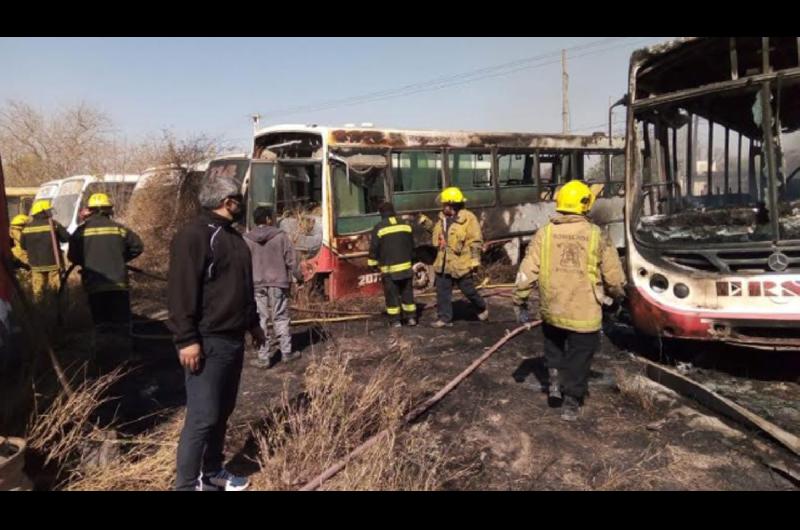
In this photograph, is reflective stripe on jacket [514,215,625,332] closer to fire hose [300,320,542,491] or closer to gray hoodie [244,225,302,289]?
fire hose [300,320,542,491]

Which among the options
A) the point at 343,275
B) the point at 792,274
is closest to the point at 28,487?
the point at 792,274

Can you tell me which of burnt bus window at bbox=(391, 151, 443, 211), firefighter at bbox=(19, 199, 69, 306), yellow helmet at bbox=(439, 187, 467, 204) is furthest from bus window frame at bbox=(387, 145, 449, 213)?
firefighter at bbox=(19, 199, 69, 306)

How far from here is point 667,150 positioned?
19.5 feet

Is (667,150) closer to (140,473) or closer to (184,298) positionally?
(184,298)

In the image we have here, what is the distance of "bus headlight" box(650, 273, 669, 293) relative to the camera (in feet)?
16.7

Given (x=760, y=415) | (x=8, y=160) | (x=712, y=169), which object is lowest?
(x=760, y=415)

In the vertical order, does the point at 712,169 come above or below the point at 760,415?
above

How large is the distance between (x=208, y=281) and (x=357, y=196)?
230 inches

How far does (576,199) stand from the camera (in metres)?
4.25

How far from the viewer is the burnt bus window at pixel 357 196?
848cm

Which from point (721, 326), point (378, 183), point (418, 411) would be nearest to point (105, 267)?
point (418, 411)

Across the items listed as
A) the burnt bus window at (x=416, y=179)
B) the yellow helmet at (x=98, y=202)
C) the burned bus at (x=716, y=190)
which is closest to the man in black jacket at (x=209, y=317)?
the yellow helmet at (x=98, y=202)
